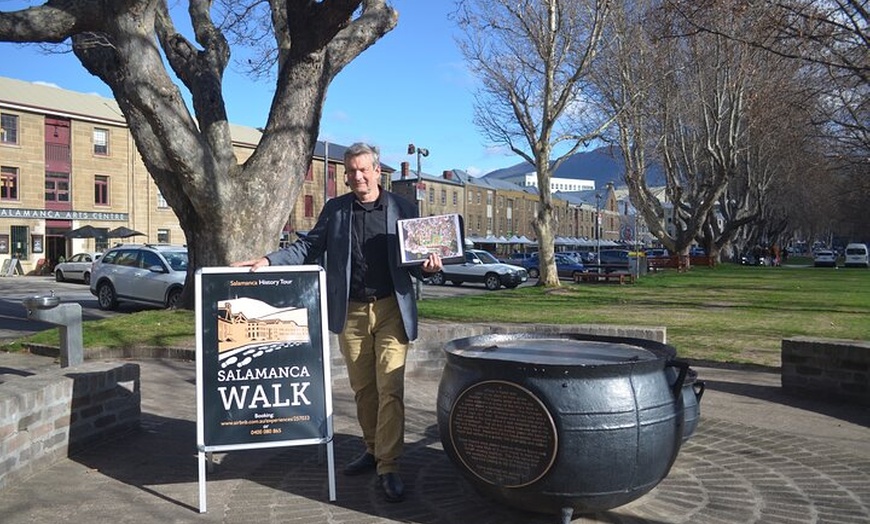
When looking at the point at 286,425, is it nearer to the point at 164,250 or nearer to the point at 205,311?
the point at 205,311

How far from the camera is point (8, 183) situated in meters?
42.5

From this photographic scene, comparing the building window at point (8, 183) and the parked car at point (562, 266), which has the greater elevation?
the building window at point (8, 183)

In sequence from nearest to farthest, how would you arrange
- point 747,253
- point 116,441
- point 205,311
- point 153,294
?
point 205,311
point 116,441
point 153,294
point 747,253

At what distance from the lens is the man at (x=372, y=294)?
181 inches

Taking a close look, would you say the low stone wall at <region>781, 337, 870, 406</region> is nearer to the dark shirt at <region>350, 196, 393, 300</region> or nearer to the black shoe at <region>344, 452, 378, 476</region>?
the black shoe at <region>344, 452, 378, 476</region>

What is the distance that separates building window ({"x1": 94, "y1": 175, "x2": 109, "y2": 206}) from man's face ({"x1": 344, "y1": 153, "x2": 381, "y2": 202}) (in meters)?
46.6

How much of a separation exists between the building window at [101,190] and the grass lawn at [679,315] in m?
33.1

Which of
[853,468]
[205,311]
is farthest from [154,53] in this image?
[853,468]

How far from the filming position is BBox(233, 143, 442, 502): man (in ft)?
15.1

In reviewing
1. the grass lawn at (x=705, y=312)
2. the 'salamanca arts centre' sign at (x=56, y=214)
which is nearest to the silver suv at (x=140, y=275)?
the grass lawn at (x=705, y=312)

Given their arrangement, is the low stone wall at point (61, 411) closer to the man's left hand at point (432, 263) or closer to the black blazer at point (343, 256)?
the black blazer at point (343, 256)

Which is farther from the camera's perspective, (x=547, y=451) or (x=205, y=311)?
(x=205, y=311)

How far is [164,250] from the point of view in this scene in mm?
18500

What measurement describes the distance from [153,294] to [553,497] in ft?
50.7
